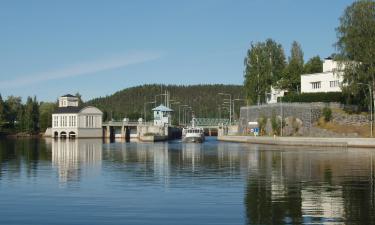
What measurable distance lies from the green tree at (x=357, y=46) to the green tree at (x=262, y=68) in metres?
48.2

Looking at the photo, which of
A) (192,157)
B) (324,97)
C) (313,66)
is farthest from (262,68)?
(192,157)

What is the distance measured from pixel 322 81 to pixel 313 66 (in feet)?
71.3

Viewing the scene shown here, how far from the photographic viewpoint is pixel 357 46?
103875mm

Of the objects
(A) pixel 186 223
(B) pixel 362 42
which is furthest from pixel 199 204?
(B) pixel 362 42

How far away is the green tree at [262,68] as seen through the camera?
155 m

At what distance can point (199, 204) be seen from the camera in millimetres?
30422

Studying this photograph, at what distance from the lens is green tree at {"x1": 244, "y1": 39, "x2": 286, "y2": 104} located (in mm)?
155250

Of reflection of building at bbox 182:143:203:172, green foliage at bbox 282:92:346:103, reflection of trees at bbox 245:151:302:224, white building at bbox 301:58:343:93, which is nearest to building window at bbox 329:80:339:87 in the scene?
white building at bbox 301:58:343:93

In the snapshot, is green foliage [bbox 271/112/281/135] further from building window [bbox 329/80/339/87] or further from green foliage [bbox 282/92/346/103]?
building window [bbox 329/80/339/87]

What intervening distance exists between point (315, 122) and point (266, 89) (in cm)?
3616

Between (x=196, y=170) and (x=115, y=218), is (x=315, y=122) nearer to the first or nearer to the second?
(x=196, y=170)

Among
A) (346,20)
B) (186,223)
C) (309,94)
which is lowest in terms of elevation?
(186,223)

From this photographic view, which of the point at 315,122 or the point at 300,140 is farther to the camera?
the point at 315,122

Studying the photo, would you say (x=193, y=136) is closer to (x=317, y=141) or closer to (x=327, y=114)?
(x=327, y=114)
